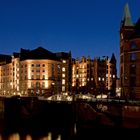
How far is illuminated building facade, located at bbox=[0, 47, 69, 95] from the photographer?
505 ft

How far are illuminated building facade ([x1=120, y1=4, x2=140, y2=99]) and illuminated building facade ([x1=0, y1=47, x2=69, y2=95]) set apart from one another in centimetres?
5800

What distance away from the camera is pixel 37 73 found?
155 m

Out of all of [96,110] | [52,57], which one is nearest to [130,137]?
[96,110]

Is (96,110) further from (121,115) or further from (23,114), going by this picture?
(23,114)

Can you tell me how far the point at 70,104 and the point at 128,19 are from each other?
43484 mm

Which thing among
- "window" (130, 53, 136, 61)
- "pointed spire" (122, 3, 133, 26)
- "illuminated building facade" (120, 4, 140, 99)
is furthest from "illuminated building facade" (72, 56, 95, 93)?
"window" (130, 53, 136, 61)

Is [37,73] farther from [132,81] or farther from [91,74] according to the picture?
[132,81]

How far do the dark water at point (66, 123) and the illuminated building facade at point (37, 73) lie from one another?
7016cm

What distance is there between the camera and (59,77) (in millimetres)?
162625

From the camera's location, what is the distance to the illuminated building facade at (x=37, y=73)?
505 ft

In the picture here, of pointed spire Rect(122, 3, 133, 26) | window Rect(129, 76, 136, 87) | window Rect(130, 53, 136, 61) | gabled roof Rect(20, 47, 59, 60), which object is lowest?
window Rect(129, 76, 136, 87)

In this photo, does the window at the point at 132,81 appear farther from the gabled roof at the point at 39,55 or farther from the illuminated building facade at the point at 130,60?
the gabled roof at the point at 39,55

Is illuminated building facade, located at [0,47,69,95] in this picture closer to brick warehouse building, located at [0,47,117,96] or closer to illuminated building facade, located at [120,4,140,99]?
brick warehouse building, located at [0,47,117,96]

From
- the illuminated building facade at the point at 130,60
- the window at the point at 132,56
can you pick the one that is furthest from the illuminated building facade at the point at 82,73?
the window at the point at 132,56
